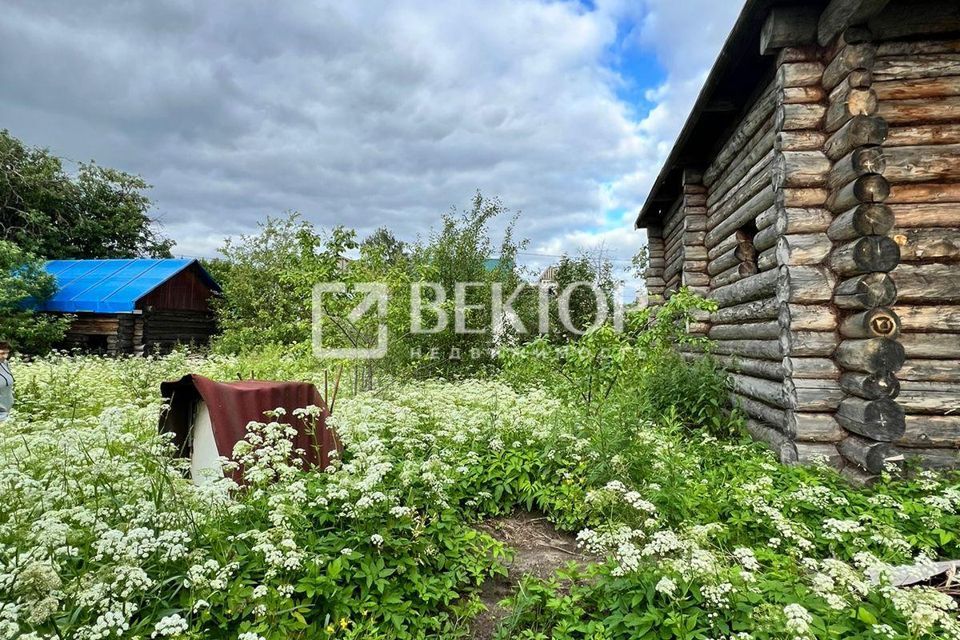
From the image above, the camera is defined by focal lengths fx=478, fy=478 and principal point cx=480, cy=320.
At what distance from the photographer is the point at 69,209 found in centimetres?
2100

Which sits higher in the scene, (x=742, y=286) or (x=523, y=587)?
(x=742, y=286)

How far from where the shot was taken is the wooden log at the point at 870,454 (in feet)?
11.5

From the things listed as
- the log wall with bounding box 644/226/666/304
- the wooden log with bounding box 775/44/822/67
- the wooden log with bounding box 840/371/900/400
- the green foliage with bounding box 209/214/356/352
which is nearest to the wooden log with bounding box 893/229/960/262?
the wooden log with bounding box 840/371/900/400

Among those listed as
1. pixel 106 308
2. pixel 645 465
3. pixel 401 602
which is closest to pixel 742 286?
pixel 645 465

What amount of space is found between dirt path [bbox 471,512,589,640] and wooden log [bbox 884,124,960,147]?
4.12 metres

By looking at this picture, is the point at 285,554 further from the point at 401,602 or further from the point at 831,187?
the point at 831,187

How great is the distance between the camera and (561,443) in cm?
407

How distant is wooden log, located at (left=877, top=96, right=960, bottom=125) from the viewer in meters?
3.84

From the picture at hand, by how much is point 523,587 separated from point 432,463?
2.86 feet

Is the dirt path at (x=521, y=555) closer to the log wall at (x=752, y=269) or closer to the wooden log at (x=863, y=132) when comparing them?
the log wall at (x=752, y=269)

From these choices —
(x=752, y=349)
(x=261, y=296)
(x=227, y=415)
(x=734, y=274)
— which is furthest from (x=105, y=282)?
(x=752, y=349)

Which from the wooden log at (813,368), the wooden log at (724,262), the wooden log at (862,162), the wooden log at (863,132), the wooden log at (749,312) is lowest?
the wooden log at (813,368)

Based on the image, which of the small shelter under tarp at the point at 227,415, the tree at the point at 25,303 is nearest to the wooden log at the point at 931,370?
the small shelter under tarp at the point at 227,415

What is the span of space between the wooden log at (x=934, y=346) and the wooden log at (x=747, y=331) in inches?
36.1
